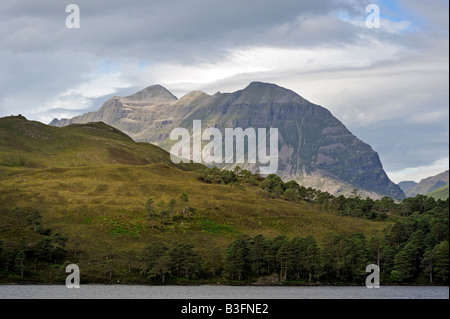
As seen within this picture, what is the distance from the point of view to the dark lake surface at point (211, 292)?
5408 inches

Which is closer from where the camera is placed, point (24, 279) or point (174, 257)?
point (24, 279)

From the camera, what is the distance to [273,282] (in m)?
178

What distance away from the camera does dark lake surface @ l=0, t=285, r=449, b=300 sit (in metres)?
137

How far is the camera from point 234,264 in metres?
178

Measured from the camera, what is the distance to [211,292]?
149750mm
